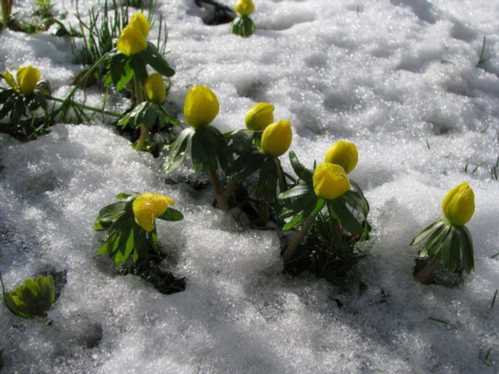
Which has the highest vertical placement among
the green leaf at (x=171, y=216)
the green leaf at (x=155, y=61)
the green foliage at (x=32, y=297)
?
the green leaf at (x=155, y=61)

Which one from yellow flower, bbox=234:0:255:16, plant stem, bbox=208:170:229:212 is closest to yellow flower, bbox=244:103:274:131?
plant stem, bbox=208:170:229:212

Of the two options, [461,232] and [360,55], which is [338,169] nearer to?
[461,232]

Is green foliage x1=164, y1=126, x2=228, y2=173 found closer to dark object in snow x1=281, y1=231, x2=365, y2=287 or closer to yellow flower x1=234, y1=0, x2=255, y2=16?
dark object in snow x1=281, y1=231, x2=365, y2=287

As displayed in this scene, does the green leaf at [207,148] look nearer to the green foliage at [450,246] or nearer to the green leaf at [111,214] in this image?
the green leaf at [111,214]

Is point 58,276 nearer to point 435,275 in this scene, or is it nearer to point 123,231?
point 123,231

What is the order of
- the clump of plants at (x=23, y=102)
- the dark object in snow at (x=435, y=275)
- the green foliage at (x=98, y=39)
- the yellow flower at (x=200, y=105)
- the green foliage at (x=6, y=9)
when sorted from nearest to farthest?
the yellow flower at (x=200, y=105)
the dark object in snow at (x=435, y=275)
the clump of plants at (x=23, y=102)
the green foliage at (x=98, y=39)
the green foliage at (x=6, y=9)

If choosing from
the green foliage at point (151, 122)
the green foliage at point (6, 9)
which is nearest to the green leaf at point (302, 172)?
the green foliage at point (151, 122)

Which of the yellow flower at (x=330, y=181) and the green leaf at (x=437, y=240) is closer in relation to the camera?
the yellow flower at (x=330, y=181)
